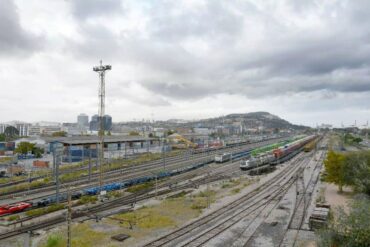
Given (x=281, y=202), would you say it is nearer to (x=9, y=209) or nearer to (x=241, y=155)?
(x=9, y=209)

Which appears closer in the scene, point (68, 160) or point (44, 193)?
point (44, 193)

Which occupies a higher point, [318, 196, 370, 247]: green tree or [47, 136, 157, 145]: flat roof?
[47, 136, 157, 145]: flat roof

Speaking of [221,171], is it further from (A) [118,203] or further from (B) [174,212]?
(B) [174,212]

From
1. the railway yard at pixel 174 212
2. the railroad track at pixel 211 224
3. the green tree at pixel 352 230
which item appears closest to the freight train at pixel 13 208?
the railway yard at pixel 174 212

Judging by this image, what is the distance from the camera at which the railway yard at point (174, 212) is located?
2206 cm

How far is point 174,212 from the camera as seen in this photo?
2873 centimetres

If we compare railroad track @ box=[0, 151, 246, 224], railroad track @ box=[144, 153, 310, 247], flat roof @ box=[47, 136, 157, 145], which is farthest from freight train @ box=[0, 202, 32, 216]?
flat roof @ box=[47, 136, 157, 145]

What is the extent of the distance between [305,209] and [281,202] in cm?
363

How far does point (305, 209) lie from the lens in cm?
2988

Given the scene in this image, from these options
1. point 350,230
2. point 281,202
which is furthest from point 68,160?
point 350,230

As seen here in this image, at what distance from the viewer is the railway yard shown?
2206 centimetres

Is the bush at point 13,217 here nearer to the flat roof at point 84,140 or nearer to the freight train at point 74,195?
the freight train at point 74,195

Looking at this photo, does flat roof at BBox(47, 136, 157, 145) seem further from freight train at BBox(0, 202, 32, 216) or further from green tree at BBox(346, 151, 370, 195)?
green tree at BBox(346, 151, 370, 195)

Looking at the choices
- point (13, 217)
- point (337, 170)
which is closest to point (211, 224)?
point (13, 217)
